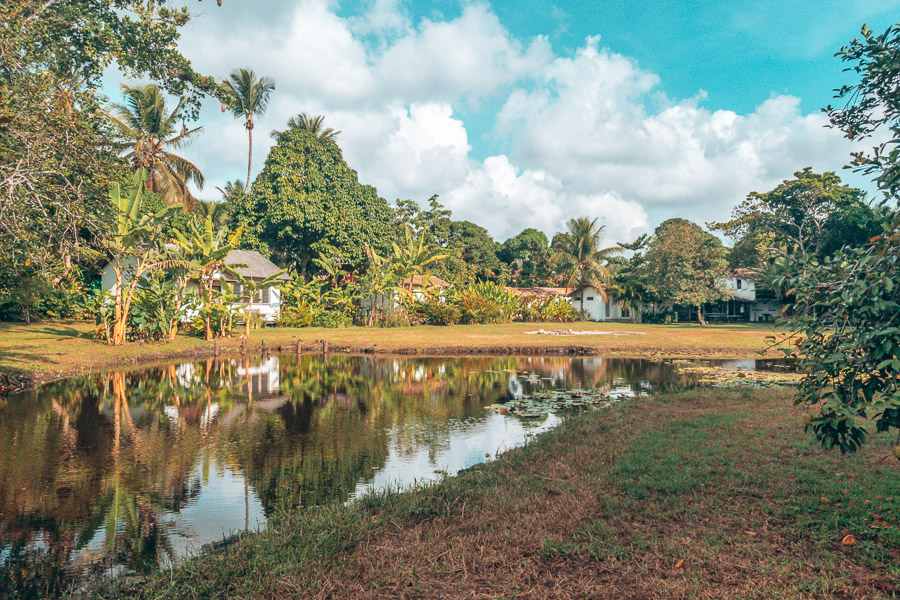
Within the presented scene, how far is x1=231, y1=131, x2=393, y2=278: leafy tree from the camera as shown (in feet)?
123

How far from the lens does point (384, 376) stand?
17047 mm

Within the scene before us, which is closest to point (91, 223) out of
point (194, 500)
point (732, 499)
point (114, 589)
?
point (194, 500)

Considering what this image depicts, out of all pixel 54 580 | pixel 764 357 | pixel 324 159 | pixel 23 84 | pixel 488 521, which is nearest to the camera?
pixel 54 580

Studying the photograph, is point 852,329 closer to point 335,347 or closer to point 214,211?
point 335,347

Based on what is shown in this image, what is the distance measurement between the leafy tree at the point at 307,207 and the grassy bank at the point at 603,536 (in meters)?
32.9

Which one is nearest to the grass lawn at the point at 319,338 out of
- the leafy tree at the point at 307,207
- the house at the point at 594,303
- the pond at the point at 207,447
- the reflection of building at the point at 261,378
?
the pond at the point at 207,447

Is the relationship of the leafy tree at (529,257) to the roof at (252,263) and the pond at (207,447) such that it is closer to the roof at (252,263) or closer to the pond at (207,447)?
the roof at (252,263)

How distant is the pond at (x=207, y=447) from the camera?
5562 millimetres

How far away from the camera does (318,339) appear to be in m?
25.4

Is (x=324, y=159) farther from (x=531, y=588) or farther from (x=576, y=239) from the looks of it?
(x=531, y=588)

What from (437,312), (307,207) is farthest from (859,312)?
(307,207)

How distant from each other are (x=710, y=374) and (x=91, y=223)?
15.9 metres

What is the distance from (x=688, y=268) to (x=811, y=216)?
10571 millimetres

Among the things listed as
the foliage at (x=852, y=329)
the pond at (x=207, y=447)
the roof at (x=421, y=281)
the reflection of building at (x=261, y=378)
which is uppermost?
the roof at (x=421, y=281)
